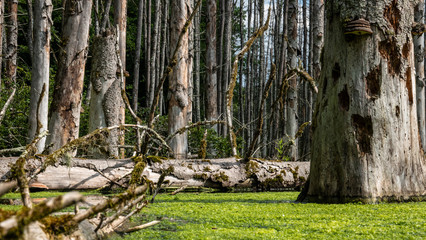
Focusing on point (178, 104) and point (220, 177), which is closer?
point (220, 177)

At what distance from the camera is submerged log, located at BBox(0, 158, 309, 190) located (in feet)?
14.0

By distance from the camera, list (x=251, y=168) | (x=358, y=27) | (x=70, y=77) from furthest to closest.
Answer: (x=70, y=77), (x=251, y=168), (x=358, y=27)

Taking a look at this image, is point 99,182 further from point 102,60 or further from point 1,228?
point 1,228

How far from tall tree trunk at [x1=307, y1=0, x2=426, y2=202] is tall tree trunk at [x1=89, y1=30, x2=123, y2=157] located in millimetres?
3612

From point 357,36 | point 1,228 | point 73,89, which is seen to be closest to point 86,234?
point 1,228

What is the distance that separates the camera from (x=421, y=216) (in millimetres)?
2398

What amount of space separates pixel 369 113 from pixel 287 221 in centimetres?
125

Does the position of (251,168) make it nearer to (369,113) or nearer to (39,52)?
(369,113)

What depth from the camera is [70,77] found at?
19.2 ft

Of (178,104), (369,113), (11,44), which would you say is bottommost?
(369,113)

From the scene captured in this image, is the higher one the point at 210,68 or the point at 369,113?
the point at 210,68

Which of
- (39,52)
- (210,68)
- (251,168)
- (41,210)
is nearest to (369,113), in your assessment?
(251,168)

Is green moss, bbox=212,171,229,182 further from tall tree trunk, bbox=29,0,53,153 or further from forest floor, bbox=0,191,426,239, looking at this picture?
tall tree trunk, bbox=29,0,53,153

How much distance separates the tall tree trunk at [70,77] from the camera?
568 centimetres
